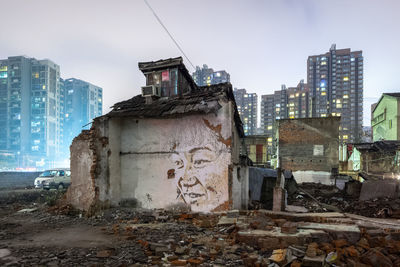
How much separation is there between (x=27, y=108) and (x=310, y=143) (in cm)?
10574

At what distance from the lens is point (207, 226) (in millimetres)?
7453

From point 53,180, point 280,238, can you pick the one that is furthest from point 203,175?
point 53,180

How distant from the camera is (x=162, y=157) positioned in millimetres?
10094

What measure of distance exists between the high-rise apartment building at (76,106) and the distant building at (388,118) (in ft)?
400

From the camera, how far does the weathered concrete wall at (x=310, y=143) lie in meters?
24.8

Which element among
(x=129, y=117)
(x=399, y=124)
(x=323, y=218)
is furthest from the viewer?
(x=399, y=124)

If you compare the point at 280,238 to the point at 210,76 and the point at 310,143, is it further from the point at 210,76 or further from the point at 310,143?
the point at 210,76

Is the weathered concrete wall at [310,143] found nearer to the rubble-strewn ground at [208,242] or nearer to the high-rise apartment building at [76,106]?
the rubble-strewn ground at [208,242]

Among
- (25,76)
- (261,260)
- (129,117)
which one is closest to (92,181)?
(129,117)

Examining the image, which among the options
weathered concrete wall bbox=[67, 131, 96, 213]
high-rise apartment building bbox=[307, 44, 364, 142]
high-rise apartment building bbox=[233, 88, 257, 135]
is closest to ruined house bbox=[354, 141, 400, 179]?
weathered concrete wall bbox=[67, 131, 96, 213]

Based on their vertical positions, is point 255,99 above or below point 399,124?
above

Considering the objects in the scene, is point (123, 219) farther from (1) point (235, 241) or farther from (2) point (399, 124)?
(2) point (399, 124)

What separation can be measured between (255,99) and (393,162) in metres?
108

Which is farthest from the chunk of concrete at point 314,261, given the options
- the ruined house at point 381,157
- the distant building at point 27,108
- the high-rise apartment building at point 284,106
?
the distant building at point 27,108
